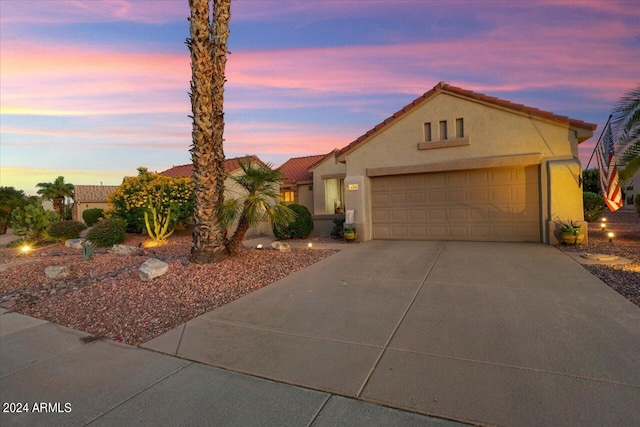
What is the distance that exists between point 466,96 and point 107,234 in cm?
1288

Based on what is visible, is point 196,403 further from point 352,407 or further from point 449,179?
point 449,179

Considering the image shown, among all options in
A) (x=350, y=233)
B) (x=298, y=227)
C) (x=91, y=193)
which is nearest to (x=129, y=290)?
(x=350, y=233)

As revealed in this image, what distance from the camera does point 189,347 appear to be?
4.09 metres

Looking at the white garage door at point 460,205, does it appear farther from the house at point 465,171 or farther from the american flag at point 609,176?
the american flag at point 609,176

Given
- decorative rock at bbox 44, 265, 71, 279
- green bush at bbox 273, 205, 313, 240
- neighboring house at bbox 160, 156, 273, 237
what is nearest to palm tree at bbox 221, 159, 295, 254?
decorative rock at bbox 44, 265, 71, 279

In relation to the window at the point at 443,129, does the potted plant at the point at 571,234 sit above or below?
below

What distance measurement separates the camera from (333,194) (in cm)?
1897

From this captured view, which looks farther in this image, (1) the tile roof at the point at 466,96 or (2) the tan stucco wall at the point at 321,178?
(2) the tan stucco wall at the point at 321,178

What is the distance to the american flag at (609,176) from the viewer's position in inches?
349

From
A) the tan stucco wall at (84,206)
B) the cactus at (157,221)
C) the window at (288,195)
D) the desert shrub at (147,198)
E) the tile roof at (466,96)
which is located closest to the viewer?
the tile roof at (466,96)

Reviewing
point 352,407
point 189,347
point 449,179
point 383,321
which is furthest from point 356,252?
point 352,407

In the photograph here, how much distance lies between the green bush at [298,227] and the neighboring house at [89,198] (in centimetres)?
2338

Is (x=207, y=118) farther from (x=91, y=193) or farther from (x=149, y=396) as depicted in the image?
(x=91, y=193)

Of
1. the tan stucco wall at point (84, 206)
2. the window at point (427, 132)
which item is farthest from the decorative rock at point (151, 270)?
the tan stucco wall at point (84, 206)
